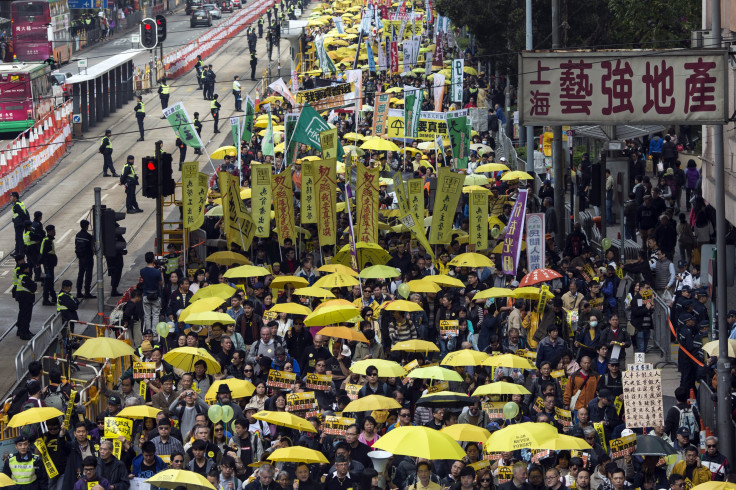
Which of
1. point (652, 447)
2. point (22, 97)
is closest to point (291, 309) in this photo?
point (652, 447)

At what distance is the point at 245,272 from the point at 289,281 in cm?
93

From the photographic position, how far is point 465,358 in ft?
54.3

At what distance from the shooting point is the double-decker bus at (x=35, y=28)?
189ft

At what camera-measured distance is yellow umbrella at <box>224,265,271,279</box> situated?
21.6 m

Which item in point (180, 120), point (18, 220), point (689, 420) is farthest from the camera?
point (180, 120)

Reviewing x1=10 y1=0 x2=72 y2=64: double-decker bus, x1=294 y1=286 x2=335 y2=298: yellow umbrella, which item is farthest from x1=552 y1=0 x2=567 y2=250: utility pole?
x1=10 y1=0 x2=72 y2=64: double-decker bus

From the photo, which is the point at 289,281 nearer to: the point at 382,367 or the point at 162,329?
the point at 162,329

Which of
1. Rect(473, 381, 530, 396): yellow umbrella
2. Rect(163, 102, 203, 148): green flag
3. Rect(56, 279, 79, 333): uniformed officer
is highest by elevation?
Rect(163, 102, 203, 148): green flag

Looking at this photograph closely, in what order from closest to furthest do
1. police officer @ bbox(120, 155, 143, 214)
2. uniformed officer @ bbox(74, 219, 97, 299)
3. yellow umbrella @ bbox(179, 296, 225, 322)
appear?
yellow umbrella @ bbox(179, 296, 225, 322), uniformed officer @ bbox(74, 219, 97, 299), police officer @ bbox(120, 155, 143, 214)

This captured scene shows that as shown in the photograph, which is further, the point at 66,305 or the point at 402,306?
the point at 66,305

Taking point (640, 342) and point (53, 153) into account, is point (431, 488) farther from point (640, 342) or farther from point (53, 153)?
point (53, 153)

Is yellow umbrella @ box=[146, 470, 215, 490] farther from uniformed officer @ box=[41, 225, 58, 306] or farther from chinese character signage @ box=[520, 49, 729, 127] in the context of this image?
uniformed officer @ box=[41, 225, 58, 306]

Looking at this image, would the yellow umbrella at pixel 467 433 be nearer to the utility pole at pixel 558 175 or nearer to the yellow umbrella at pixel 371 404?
the yellow umbrella at pixel 371 404

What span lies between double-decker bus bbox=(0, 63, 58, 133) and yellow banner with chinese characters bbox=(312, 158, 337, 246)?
20.9m
